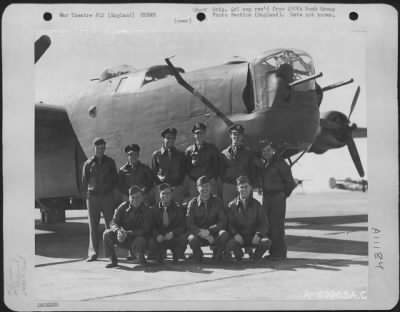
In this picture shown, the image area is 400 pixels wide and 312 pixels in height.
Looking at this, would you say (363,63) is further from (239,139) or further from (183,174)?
(183,174)

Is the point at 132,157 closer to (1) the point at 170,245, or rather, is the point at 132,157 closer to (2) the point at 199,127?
(2) the point at 199,127

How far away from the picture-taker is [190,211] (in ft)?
27.0

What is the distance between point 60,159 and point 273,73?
213 inches

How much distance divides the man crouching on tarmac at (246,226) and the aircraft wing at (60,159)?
456 cm

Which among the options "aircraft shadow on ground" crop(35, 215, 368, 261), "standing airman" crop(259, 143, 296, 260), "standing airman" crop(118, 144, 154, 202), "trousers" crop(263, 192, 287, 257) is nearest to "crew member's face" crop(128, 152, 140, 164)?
"standing airman" crop(118, 144, 154, 202)

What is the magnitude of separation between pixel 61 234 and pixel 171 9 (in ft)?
23.9

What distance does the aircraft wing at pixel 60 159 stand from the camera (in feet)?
35.5

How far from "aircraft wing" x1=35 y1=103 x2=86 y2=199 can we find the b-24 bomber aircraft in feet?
0.08

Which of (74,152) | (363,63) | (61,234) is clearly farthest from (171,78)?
(61,234)

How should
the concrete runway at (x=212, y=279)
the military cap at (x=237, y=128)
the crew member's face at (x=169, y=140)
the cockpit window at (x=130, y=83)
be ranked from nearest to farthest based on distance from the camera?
the concrete runway at (x=212, y=279) < the military cap at (x=237, y=128) < the crew member's face at (x=169, y=140) < the cockpit window at (x=130, y=83)

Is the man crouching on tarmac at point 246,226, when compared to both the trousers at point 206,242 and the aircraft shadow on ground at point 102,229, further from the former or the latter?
the aircraft shadow on ground at point 102,229

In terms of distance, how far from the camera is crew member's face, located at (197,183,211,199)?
823 cm

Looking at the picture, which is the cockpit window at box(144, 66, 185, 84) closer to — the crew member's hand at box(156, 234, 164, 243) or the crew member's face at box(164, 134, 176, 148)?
the crew member's face at box(164, 134, 176, 148)

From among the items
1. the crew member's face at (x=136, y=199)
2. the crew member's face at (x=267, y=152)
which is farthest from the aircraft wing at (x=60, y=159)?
the crew member's face at (x=267, y=152)
